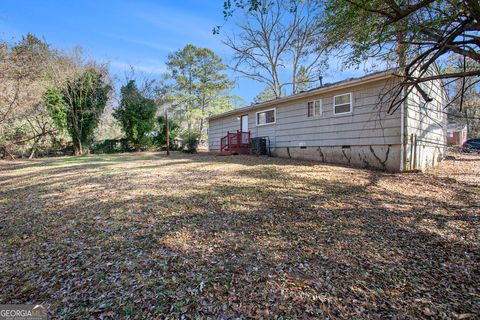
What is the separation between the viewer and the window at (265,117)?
492 inches

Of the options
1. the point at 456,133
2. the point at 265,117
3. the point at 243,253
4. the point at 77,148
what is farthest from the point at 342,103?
the point at 456,133

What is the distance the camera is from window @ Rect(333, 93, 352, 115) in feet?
30.3

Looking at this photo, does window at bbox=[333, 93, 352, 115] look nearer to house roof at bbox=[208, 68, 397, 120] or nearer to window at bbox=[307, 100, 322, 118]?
house roof at bbox=[208, 68, 397, 120]

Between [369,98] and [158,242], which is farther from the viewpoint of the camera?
[369,98]

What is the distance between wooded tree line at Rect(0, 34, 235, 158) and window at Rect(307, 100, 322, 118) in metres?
8.40

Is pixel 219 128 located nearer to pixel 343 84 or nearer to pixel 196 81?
pixel 343 84

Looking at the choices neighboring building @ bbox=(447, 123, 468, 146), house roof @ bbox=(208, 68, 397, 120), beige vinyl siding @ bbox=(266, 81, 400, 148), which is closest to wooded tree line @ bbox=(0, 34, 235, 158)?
beige vinyl siding @ bbox=(266, 81, 400, 148)

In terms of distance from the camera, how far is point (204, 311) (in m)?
1.99


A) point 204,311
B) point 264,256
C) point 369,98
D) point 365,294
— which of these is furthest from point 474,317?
point 369,98

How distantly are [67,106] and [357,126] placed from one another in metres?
16.6

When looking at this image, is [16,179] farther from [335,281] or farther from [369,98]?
[369,98]

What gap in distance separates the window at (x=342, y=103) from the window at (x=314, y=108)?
69 centimetres

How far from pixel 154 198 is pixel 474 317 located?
468cm

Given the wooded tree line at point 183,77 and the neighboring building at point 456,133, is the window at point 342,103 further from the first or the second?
the neighboring building at point 456,133
